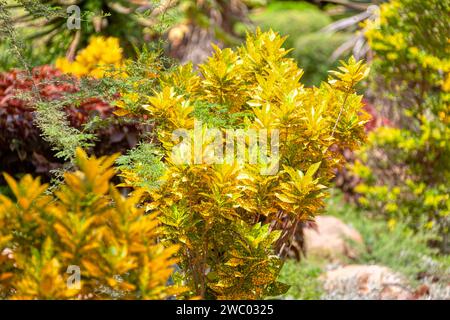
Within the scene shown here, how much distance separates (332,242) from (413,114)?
151 centimetres

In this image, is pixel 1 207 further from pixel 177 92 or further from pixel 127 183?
pixel 177 92

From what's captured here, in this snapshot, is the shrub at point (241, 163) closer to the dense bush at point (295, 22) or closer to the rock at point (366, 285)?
the rock at point (366, 285)

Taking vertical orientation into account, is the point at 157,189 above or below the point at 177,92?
below

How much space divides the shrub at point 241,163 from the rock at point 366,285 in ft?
7.17

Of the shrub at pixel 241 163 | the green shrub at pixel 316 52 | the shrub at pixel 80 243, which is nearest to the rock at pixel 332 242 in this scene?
the shrub at pixel 241 163

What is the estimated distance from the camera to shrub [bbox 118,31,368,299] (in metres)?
2.70

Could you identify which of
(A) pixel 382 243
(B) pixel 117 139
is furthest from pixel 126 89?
(A) pixel 382 243

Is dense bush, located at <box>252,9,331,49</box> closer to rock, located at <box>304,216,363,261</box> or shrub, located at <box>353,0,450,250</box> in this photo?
shrub, located at <box>353,0,450,250</box>

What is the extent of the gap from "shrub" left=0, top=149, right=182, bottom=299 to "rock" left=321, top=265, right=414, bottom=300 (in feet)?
10.9

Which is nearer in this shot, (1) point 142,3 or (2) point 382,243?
(2) point 382,243

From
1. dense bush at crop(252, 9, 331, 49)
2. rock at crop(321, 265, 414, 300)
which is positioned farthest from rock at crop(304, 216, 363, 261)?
dense bush at crop(252, 9, 331, 49)
